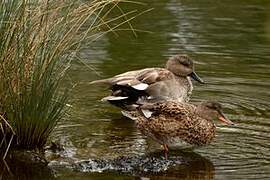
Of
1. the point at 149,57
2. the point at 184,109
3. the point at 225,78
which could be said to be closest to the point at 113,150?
the point at 184,109

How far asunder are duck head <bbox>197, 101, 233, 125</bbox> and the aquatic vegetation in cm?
134

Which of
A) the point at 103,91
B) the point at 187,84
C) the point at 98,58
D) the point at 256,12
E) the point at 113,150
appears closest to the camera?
the point at 113,150

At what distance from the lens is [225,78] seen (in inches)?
409

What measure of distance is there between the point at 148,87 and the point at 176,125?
1.45 metres

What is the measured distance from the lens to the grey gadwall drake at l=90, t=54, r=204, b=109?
9023 millimetres

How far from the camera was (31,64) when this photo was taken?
23.4 ft

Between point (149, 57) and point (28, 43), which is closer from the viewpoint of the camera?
point (28, 43)

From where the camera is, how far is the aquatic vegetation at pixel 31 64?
7.11m

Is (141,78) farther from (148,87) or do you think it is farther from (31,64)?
(31,64)

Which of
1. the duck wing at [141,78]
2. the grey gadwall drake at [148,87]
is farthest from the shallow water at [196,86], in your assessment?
the duck wing at [141,78]

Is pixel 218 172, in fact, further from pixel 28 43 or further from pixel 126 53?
pixel 126 53

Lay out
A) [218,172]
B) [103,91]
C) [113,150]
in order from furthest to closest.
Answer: [103,91] < [113,150] < [218,172]

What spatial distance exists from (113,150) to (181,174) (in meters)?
0.83

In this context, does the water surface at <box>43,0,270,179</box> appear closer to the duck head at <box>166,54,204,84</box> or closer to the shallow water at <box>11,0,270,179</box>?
the shallow water at <box>11,0,270,179</box>
